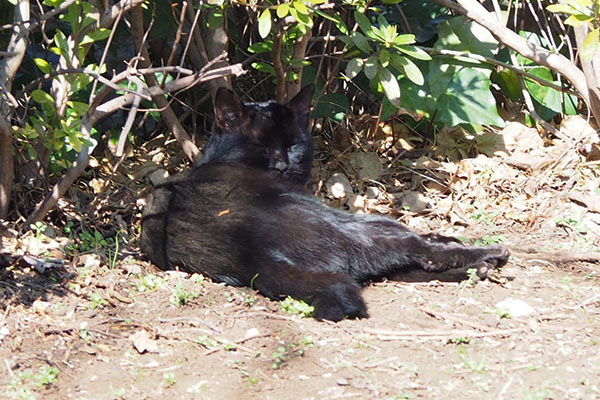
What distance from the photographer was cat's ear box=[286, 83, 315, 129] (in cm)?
455

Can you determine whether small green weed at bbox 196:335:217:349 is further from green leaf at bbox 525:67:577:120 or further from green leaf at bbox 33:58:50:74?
green leaf at bbox 525:67:577:120

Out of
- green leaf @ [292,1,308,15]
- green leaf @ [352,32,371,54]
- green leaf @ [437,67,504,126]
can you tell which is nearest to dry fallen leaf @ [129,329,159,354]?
green leaf @ [292,1,308,15]

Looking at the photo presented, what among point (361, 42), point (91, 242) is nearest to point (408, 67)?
point (361, 42)

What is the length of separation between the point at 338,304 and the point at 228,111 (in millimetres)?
1563

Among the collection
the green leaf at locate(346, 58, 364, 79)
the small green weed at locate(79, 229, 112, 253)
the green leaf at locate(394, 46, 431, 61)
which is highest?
the green leaf at locate(394, 46, 431, 61)

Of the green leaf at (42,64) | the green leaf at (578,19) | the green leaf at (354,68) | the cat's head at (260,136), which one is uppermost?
the green leaf at (578,19)

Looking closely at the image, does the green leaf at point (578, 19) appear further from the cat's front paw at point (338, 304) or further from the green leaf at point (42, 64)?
the green leaf at point (42, 64)

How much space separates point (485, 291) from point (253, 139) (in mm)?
1627

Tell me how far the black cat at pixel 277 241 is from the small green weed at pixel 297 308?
33mm

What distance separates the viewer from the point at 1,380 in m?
2.80

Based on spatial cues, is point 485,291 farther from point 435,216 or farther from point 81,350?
point 81,350

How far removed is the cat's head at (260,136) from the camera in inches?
175

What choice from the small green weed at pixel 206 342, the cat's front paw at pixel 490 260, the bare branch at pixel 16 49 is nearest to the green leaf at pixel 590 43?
the cat's front paw at pixel 490 260

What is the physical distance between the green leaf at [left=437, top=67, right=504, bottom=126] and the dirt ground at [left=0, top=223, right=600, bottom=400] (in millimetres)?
1513
